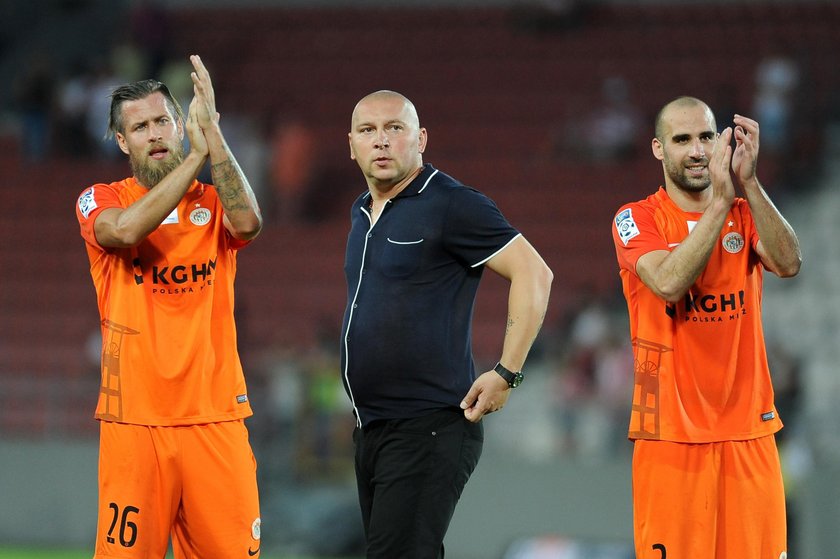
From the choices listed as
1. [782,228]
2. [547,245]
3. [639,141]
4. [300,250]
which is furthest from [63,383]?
[782,228]

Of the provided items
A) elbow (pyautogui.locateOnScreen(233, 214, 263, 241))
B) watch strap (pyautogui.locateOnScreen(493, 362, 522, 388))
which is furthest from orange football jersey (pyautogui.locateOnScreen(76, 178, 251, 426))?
watch strap (pyautogui.locateOnScreen(493, 362, 522, 388))

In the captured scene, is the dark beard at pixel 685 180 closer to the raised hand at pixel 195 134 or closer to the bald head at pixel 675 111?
the bald head at pixel 675 111

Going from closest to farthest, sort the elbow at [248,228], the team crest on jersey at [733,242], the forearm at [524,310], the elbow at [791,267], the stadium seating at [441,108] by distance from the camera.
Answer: the forearm at [524,310] < the elbow at [791,267] < the team crest on jersey at [733,242] < the elbow at [248,228] < the stadium seating at [441,108]

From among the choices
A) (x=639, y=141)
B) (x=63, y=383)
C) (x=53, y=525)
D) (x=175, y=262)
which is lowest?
(x=53, y=525)

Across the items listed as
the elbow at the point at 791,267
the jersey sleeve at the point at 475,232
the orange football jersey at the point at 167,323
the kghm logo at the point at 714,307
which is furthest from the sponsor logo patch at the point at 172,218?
the elbow at the point at 791,267

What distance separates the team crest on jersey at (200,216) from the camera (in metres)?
5.71

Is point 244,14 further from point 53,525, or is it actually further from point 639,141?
point 53,525

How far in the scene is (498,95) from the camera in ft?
62.0

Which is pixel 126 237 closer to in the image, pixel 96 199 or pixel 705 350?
pixel 96 199

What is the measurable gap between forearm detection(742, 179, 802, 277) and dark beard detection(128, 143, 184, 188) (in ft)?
7.62

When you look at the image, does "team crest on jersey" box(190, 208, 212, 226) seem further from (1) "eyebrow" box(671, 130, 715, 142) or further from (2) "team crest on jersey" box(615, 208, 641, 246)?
(1) "eyebrow" box(671, 130, 715, 142)

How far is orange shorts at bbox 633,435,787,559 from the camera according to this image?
534 cm

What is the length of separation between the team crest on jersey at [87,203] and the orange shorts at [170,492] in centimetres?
87

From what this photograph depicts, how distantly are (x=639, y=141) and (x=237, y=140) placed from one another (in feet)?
16.8
